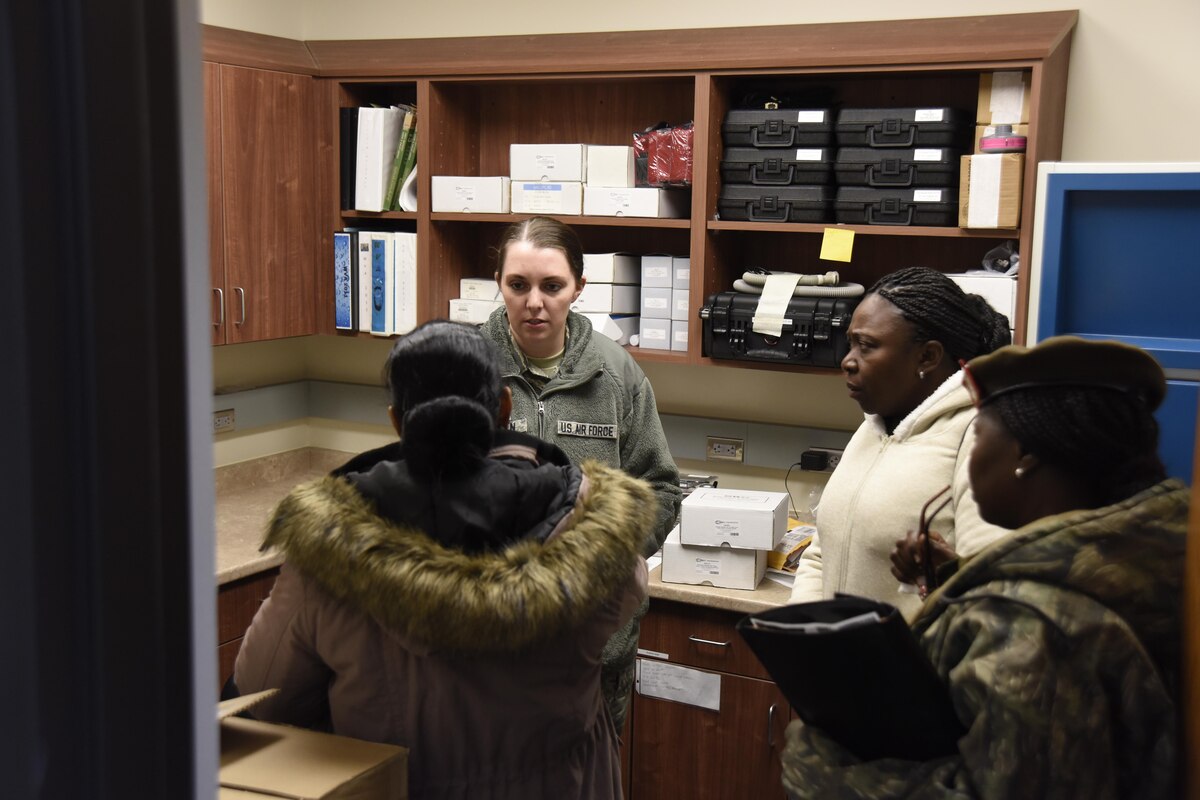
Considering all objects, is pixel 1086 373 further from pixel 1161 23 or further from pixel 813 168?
pixel 1161 23

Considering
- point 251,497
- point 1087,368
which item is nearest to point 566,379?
point 1087,368

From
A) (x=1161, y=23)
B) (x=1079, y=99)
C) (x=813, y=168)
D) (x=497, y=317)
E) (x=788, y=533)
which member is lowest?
(x=788, y=533)

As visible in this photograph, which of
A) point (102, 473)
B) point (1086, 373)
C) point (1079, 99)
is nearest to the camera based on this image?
point (102, 473)

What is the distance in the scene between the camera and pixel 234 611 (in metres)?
2.89

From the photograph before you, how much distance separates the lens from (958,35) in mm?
2584

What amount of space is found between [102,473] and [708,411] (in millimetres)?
2974

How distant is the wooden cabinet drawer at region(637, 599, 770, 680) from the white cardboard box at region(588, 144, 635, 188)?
1.14 metres

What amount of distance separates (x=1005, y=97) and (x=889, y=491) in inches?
47.7

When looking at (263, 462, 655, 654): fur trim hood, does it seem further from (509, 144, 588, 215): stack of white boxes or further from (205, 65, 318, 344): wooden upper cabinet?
(205, 65, 318, 344): wooden upper cabinet

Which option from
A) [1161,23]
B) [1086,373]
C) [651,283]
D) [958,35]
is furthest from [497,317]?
[1161,23]

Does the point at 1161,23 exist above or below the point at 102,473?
above

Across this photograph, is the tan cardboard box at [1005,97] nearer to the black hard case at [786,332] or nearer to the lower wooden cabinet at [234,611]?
the black hard case at [786,332]

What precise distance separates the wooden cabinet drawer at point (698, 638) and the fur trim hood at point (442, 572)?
1.41 metres

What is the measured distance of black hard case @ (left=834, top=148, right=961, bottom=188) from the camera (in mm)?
2598
